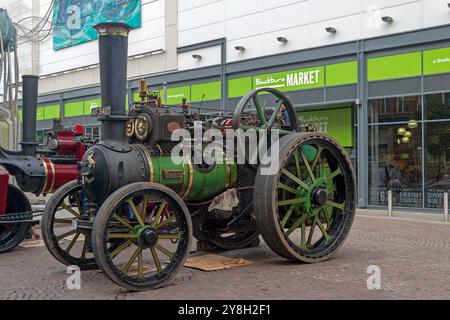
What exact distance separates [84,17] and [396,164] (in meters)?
15.4

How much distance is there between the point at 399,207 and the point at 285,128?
27.7ft

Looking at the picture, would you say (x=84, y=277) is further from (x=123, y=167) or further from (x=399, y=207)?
(x=399, y=207)

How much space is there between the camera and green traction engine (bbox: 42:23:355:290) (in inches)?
214

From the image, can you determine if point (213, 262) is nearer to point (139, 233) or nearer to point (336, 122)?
point (139, 233)

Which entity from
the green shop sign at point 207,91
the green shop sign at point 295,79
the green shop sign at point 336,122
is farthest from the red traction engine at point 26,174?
the green shop sign at point 207,91

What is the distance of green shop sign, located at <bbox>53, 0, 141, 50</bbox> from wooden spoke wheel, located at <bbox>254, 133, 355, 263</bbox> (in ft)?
50.9

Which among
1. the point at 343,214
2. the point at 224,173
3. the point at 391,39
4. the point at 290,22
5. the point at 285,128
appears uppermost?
the point at 290,22

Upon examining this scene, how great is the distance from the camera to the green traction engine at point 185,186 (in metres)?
5.44

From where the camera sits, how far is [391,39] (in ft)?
47.6

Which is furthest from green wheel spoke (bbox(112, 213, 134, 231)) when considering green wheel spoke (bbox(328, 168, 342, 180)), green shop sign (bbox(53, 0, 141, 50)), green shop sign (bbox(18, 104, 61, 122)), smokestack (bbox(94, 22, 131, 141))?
green shop sign (bbox(18, 104, 61, 122))

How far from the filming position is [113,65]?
5.61 metres

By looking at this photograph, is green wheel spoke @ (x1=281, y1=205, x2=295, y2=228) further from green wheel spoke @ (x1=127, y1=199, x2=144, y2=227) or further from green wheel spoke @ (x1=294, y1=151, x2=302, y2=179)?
green wheel spoke @ (x1=127, y1=199, x2=144, y2=227)

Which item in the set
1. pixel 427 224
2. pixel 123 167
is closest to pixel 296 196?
pixel 123 167

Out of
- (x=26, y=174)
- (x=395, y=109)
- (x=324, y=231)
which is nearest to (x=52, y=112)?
(x=395, y=109)
